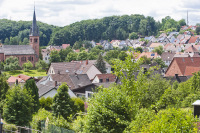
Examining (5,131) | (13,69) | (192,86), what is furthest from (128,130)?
(13,69)

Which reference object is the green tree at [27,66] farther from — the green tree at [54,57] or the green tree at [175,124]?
the green tree at [175,124]

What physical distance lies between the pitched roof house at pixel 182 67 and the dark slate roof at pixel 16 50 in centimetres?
4528

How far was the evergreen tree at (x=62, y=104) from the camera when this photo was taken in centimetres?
2506

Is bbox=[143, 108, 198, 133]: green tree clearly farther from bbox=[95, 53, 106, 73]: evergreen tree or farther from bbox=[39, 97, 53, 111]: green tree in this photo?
bbox=[95, 53, 106, 73]: evergreen tree

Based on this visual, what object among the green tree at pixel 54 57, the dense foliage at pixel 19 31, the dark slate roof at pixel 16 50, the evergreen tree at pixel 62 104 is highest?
the dense foliage at pixel 19 31

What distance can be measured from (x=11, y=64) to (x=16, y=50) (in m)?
9.38

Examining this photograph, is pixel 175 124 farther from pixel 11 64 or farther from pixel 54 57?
pixel 54 57

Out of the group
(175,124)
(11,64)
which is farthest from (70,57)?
(175,124)

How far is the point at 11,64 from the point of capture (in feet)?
251

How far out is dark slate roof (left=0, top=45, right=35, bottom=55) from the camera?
275 ft

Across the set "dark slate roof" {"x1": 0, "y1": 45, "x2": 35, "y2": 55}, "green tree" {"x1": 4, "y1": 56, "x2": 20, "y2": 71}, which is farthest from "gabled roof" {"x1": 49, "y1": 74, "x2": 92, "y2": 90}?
"dark slate roof" {"x1": 0, "y1": 45, "x2": 35, "y2": 55}

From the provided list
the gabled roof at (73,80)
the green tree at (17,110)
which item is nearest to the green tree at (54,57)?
the gabled roof at (73,80)

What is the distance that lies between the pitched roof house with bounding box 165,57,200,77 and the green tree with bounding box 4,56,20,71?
3994 cm

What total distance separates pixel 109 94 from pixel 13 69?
Answer: 215 feet
